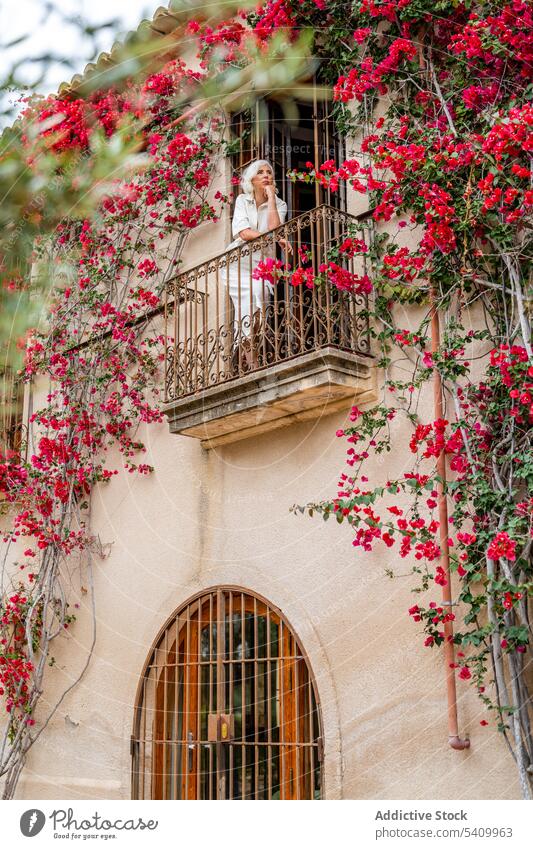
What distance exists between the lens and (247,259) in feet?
22.1

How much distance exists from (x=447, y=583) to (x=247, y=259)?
272cm

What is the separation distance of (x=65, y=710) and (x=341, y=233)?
13.1 feet

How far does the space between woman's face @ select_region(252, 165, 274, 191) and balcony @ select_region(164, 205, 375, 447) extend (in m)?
0.40

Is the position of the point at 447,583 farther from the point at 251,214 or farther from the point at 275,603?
the point at 251,214

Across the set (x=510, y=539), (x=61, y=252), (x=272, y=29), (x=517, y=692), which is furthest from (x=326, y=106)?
(x=517, y=692)

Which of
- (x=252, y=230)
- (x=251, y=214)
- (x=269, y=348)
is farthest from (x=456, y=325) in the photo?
(x=251, y=214)

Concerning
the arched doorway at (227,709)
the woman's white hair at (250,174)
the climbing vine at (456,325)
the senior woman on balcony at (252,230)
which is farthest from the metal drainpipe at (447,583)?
the woman's white hair at (250,174)

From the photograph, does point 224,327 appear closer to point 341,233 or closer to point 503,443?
point 341,233

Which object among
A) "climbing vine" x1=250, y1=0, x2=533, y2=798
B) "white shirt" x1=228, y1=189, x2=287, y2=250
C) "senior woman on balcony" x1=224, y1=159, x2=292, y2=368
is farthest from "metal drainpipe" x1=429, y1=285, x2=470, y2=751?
"white shirt" x1=228, y1=189, x2=287, y2=250

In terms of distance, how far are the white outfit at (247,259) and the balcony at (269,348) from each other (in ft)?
0.03

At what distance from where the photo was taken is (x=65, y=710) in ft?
24.5

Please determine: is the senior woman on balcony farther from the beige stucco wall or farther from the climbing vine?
the climbing vine

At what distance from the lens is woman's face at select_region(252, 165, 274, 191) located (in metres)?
6.67

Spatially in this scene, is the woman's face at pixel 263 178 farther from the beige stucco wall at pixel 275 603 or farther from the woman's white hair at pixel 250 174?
the beige stucco wall at pixel 275 603
